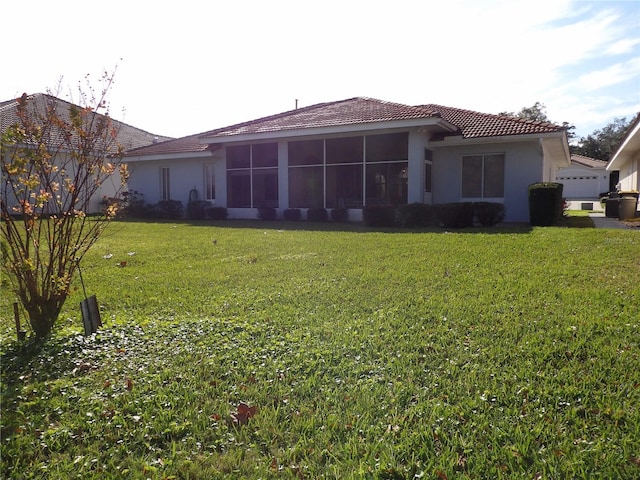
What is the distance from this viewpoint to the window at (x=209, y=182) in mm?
23016

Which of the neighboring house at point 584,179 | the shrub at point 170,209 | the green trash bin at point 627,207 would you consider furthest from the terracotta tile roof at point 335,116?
the neighboring house at point 584,179

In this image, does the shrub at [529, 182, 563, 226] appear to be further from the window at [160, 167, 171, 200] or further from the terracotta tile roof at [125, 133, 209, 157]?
the window at [160, 167, 171, 200]

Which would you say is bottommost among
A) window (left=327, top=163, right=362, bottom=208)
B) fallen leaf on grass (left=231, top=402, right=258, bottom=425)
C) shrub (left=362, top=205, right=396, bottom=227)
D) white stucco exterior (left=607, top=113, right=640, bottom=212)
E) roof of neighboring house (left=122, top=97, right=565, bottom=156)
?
fallen leaf on grass (left=231, top=402, right=258, bottom=425)

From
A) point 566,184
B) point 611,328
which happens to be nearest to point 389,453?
point 611,328

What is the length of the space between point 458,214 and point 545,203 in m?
2.71

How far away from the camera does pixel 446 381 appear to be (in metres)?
3.46

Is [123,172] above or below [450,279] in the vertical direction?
above

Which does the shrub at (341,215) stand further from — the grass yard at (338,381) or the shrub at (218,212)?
the grass yard at (338,381)

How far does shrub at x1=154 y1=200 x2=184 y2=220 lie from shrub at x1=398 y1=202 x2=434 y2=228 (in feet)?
38.5

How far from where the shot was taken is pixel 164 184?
973 inches

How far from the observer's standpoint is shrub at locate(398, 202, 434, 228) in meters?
15.1

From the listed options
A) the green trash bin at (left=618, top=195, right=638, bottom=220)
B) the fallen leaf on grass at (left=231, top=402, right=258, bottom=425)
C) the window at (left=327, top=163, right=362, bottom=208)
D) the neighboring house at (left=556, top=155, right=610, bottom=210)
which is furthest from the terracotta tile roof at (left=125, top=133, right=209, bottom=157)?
the neighboring house at (left=556, top=155, right=610, bottom=210)

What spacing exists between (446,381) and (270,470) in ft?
5.08

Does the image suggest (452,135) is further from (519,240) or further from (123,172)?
(123,172)
